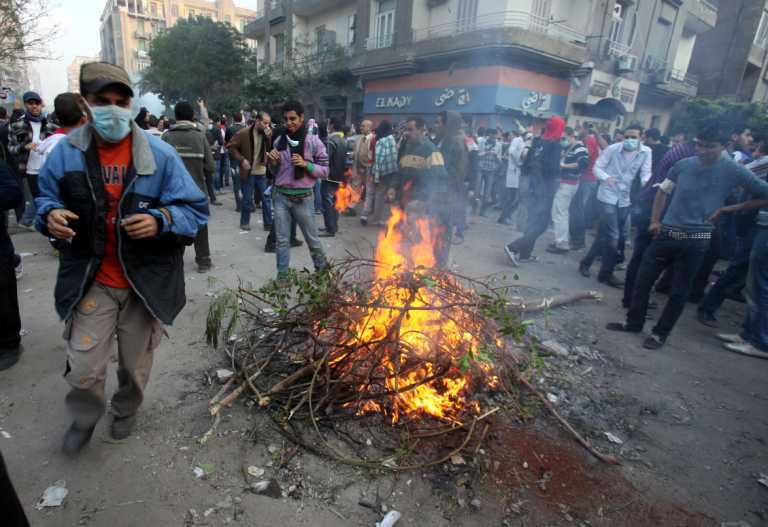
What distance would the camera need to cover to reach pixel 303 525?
2170mm

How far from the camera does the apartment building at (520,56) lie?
15.7 m

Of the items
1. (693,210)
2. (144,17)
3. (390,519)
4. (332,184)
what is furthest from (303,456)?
(144,17)

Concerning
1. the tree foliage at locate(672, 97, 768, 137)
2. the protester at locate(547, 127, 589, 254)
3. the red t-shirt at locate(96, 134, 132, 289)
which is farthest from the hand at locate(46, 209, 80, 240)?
the tree foliage at locate(672, 97, 768, 137)

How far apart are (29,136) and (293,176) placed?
4.85 m

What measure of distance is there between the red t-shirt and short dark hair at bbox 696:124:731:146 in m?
4.93

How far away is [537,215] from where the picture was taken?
691cm

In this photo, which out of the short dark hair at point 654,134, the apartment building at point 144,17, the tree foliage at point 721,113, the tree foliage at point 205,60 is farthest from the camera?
the apartment building at point 144,17

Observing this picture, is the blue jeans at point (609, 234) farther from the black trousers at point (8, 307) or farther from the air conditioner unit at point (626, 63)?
the air conditioner unit at point (626, 63)

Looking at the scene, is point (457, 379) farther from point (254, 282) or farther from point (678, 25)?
point (678, 25)

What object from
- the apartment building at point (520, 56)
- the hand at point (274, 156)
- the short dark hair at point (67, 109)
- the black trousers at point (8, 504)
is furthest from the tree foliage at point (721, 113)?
the black trousers at point (8, 504)

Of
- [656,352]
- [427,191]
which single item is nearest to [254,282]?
[427,191]

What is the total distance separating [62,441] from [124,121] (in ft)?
6.48

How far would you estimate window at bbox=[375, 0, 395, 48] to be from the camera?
20328mm

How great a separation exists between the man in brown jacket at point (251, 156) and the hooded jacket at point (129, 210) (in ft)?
15.0
